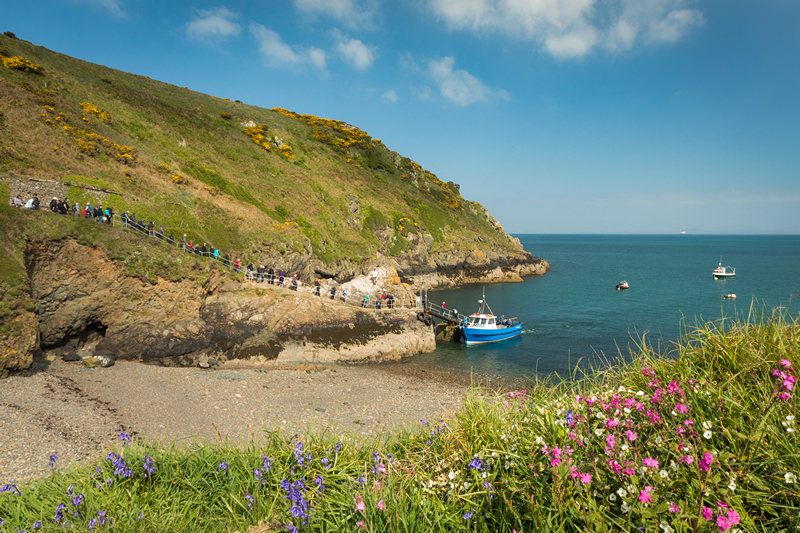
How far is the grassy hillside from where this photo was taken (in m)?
34.2

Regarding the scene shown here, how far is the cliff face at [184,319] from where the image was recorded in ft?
72.4

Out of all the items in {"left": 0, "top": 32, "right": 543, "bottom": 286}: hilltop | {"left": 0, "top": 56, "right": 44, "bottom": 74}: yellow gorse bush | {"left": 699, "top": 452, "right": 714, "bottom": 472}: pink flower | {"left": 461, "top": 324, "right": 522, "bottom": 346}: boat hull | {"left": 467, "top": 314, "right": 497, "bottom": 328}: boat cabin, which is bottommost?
{"left": 461, "top": 324, "right": 522, "bottom": 346}: boat hull

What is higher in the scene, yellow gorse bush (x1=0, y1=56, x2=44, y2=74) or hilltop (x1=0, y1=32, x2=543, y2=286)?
yellow gorse bush (x1=0, y1=56, x2=44, y2=74)

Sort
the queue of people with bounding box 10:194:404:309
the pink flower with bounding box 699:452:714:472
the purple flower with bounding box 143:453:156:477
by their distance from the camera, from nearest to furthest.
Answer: the pink flower with bounding box 699:452:714:472 → the purple flower with bounding box 143:453:156:477 → the queue of people with bounding box 10:194:404:309

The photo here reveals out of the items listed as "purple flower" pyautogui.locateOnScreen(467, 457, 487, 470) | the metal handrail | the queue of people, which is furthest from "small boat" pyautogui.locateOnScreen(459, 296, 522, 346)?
"purple flower" pyautogui.locateOnScreen(467, 457, 487, 470)

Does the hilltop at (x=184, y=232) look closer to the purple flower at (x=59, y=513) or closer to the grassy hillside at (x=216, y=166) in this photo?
the grassy hillside at (x=216, y=166)

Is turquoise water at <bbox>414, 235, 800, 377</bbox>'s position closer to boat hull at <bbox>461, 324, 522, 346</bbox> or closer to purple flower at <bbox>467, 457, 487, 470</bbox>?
boat hull at <bbox>461, 324, 522, 346</bbox>

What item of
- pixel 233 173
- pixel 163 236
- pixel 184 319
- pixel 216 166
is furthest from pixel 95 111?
pixel 184 319

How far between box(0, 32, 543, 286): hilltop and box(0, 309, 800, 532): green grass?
3218cm

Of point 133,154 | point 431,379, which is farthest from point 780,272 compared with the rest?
point 133,154

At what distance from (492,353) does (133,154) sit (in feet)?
139

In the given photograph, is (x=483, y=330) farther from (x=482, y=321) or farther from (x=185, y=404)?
(x=185, y=404)

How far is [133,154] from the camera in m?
40.7

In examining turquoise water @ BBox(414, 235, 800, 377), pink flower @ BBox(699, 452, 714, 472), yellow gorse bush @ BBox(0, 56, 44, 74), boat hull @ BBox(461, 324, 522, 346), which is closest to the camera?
pink flower @ BBox(699, 452, 714, 472)
